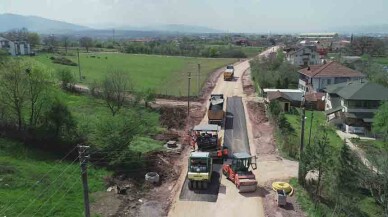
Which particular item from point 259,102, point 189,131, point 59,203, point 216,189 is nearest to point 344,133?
point 259,102

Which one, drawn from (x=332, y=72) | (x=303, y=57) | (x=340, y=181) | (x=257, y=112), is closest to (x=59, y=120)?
(x=340, y=181)

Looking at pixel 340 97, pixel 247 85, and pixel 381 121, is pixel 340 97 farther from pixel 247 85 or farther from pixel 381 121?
pixel 247 85

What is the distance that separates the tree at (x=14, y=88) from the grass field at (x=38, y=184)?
10.6 feet

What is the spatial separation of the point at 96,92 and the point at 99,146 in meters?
19.3

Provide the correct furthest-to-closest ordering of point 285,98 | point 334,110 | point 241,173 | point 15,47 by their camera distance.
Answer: point 15,47 → point 285,98 → point 334,110 → point 241,173

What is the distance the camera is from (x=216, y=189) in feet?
79.0

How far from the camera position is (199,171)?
24.3 m

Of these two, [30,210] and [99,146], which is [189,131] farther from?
[30,210]

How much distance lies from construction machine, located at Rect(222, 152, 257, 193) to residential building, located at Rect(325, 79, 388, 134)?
20.4 meters

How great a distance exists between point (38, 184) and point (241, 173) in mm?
12423

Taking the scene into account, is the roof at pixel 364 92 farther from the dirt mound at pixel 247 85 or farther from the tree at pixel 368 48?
the tree at pixel 368 48

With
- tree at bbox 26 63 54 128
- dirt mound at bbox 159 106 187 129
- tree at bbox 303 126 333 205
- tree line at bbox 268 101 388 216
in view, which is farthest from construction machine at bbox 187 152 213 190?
dirt mound at bbox 159 106 187 129

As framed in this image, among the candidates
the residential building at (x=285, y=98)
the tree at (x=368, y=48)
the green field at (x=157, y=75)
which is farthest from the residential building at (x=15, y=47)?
the tree at (x=368, y=48)

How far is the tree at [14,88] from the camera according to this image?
30.1 metres
